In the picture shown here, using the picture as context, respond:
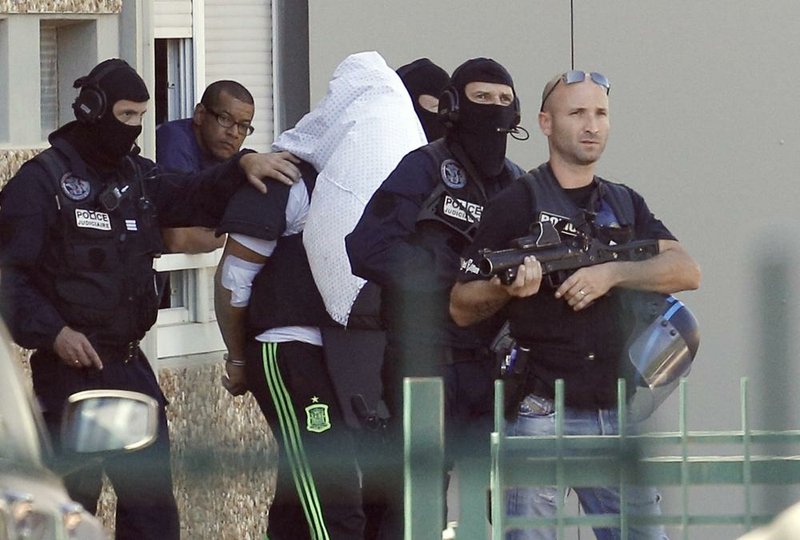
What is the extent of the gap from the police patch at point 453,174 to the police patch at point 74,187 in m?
1.07

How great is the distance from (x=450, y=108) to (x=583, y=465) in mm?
2655

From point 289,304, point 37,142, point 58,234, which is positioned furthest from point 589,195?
point 37,142

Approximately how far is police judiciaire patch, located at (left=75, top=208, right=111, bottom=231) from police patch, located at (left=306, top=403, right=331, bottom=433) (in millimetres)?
806

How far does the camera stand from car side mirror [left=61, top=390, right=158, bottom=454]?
3.16 m

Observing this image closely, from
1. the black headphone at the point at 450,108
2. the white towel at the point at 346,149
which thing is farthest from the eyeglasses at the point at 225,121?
the black headphone at the point at 450,108

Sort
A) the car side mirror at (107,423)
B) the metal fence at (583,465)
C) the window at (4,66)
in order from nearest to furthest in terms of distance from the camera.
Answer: the metal fence at (583,465), the car side mirror at (107,423), the window at (4,66)

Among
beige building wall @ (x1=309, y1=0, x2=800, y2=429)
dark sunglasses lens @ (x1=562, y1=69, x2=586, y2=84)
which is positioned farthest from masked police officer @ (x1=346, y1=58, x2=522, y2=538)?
beige building wall @ (x1=309, y1=0, x2=800, y2=429)

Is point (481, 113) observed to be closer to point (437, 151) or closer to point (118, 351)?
point (437, 151)

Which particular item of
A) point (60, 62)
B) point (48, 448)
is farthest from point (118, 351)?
point (48, 448)

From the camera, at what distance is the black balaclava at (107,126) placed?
549 centimetres

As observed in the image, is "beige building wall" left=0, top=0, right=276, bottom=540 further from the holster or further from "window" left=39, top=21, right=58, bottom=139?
the holster

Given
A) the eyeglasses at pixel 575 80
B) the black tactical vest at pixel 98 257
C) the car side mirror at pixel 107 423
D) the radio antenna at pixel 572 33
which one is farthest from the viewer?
the radio antenna at pixel 572 33

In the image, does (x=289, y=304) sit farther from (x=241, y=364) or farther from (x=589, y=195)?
(x=589, y=195)

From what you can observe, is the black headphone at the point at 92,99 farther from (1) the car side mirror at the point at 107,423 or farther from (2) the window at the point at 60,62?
(1) the car side mirror at the point at 107,423
